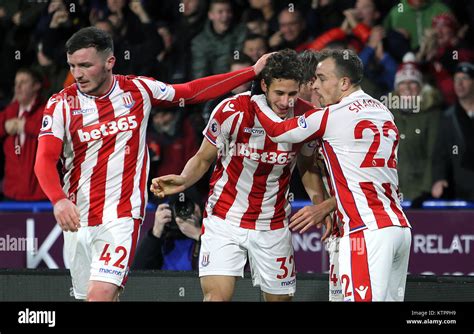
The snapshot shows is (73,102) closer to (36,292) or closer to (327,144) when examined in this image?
(327,144)

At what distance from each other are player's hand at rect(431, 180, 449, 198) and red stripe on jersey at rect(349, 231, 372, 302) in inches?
112

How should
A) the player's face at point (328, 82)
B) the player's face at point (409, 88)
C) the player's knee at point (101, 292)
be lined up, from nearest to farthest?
the player's knee at point (101, 292) < the player's face at point (328, 82) < the player's face at point (409, 88)

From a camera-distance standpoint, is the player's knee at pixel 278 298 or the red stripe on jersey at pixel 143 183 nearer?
the red stripe on jersey at pixel 143 183

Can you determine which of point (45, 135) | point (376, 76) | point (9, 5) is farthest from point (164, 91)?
point (9, 5)

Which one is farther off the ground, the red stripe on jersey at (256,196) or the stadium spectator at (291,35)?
the stadium spectator at (291,35)

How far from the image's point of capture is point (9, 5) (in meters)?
8.73

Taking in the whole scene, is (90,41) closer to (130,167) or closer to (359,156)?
(130,167)

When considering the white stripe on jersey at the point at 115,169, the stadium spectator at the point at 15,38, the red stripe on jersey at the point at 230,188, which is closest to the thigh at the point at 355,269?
the red stripe on jersey at the point at 230,188

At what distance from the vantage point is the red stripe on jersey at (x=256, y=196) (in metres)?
5.86

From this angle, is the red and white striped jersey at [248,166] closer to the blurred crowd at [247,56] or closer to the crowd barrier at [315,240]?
the crowd barrier at [315,240]

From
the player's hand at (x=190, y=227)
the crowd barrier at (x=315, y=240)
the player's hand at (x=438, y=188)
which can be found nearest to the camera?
the player's hand at (x=190, y=227)

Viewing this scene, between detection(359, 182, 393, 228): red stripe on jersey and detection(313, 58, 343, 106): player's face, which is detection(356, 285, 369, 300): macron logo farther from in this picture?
detection(313, 58, 343, 106): player's face

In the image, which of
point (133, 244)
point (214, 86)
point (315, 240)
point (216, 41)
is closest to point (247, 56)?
point (216, 41)

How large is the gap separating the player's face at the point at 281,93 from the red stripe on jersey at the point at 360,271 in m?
0.87
